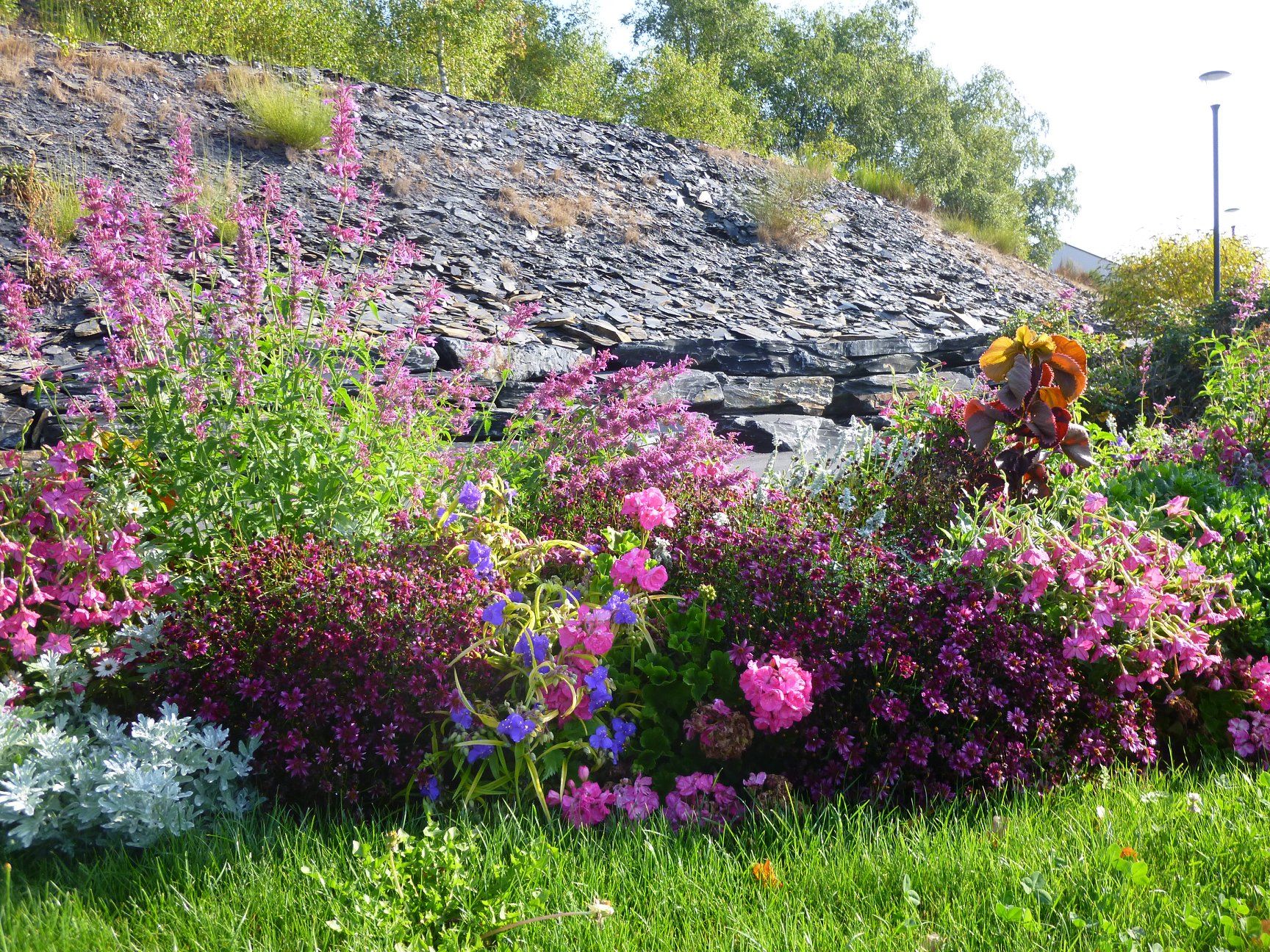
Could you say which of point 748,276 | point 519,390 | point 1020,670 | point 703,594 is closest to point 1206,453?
point 1020,670

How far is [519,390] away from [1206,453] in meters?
4.07

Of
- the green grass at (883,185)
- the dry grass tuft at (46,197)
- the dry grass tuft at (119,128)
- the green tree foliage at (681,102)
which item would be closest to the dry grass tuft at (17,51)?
the dry grass tuft at (119,128)

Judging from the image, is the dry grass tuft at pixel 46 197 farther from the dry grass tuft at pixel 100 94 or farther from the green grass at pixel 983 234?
the green grass at pixel 983 234

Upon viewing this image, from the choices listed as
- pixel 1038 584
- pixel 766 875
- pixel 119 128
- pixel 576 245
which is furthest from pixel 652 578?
pixel 119 128

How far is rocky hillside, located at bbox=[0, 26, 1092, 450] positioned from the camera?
23.7 ft

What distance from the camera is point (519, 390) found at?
6.24 meters

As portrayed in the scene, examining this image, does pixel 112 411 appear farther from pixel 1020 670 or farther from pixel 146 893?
pixel 1020 670

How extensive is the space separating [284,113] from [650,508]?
8637 mm

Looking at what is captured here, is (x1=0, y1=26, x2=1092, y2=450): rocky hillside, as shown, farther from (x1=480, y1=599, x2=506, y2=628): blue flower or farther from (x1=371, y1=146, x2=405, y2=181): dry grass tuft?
(x1=480, y1=599, x2=506, y2=628): blue flower

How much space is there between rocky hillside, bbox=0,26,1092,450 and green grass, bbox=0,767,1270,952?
3.99 meters

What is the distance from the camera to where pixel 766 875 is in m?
1.86

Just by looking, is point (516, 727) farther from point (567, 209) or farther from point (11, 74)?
point (11, 74)

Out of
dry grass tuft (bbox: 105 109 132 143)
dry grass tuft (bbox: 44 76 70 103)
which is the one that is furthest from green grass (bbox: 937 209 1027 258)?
dry grass tuft (bbox: 44 76 70 103)

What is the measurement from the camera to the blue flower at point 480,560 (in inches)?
95.1
